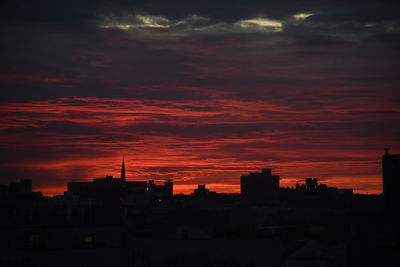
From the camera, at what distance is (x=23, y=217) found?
98.8m

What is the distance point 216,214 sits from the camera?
146 m

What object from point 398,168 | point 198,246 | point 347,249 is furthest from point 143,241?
point 398,168

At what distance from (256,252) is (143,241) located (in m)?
14.3

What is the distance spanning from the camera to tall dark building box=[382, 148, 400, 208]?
152375mm

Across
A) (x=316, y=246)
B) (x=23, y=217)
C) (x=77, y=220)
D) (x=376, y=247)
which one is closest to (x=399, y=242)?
(x=376, y=247)

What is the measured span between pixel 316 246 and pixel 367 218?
24.9m

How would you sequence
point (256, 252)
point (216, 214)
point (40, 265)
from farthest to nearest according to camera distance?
point (216, 214) → point (256, 252) → point (40, 265)

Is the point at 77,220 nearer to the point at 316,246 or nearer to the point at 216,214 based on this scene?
the point at 316,246

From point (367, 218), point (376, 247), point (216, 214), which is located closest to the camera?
point (376, 247)

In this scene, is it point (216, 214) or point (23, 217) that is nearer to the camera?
point (23, 217)

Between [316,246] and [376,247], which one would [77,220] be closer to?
[316,246]

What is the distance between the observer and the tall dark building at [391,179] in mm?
152375

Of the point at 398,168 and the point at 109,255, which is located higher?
the point at 398,168

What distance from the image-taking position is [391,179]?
517 feet
